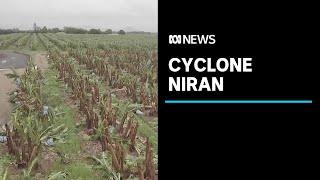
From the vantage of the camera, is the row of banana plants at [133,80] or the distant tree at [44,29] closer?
the row of banana plants at [133,80]

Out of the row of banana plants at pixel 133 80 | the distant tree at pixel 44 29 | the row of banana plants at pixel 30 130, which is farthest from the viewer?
the distant tree at pixel 44 29

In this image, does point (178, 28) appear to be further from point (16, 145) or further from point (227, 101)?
point (16, 145)

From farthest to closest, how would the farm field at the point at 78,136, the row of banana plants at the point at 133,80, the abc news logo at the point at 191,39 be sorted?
the row of banana plants at the point at 133,80 → the farm field at the point at 78,136 → the abc news logo at the point at 191,39

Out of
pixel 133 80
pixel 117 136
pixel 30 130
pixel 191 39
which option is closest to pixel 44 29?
pixel 133 80

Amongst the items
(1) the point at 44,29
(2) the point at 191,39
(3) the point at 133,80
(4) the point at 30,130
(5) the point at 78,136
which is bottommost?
(5) the point at 78,136

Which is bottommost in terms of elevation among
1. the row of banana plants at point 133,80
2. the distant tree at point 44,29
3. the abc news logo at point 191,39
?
the row of banana plants at point 133,80

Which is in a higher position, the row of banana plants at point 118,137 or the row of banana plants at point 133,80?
the row of banana plants at point 133,80

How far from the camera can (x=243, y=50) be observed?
3.02 meters

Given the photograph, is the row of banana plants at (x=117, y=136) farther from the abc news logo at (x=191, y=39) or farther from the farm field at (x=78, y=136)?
the abc news logo at (x=191, y=39)

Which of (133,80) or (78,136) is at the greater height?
(133,80)

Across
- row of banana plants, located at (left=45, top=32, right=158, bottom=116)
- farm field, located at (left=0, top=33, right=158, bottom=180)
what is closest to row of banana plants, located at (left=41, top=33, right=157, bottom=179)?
→ farm field, located at (left=0, top=33, right=158, bottom=180)

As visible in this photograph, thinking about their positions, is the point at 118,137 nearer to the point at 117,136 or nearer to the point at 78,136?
the point at 117,136

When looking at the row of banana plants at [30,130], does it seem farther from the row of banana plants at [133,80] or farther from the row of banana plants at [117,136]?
the row of banana plants at [133,80]

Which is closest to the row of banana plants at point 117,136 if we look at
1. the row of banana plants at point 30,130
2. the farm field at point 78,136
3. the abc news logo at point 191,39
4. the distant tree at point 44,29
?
the farm field at point 78,136
